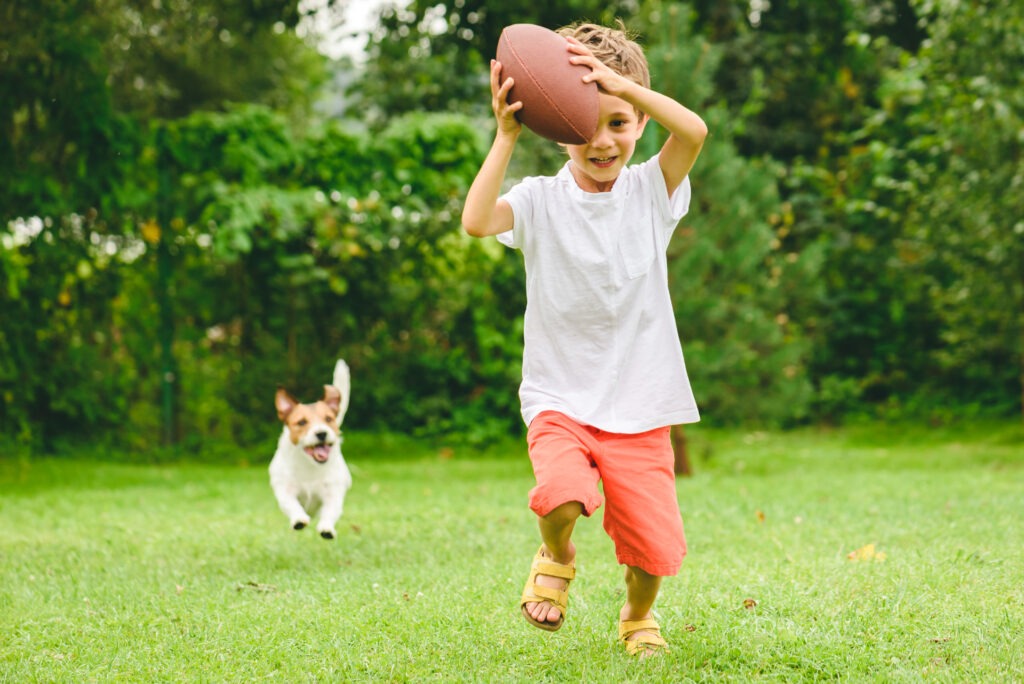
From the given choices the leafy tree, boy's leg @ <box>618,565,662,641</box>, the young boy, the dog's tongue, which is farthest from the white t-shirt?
the leafy tree

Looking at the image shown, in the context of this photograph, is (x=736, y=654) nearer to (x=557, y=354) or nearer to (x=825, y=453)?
(x=557, y=354)

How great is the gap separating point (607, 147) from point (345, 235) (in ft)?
24.5

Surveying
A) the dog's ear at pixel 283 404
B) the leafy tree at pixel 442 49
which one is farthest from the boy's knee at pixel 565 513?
the leafy tree at pixel 442 49

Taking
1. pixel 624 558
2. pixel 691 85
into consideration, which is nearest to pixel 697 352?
pixel 691 85

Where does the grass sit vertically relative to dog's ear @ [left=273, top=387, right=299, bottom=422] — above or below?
below

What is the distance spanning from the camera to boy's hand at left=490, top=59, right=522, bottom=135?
3258 millimetres

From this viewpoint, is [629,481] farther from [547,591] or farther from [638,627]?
[638,627]

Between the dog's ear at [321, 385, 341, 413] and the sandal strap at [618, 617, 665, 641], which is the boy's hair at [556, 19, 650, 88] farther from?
the dog's ear at [321, 385, 341, 413]

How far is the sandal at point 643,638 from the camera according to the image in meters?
3.62

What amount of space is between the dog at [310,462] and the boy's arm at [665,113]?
2.97m

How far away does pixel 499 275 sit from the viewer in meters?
11.3

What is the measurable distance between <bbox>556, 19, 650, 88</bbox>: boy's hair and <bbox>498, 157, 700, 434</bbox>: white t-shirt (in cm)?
31

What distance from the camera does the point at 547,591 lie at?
11.3ft

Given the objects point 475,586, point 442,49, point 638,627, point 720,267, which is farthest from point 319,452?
point 442,49
